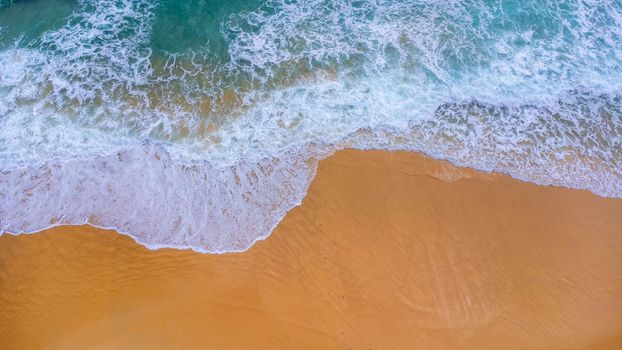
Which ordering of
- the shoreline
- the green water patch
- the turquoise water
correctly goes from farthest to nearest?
the green water patch → the turquoise water → the shoreline

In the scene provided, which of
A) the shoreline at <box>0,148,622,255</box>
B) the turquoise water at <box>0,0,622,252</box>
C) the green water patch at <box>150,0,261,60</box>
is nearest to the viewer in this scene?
the shoreline at <box>0,148,622,255</box>

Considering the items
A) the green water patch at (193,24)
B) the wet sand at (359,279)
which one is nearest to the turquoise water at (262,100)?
the green water patch at (193,24)

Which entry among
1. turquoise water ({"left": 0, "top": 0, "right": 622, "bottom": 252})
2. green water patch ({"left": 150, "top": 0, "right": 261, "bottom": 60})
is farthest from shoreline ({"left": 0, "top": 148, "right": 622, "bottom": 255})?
green water patch ({"left": 150, "top": 0, "right": 261, "bottom": 60})

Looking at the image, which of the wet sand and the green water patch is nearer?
the wet sand

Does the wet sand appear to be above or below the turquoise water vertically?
below

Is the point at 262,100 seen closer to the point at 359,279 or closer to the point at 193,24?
the point at 193,24

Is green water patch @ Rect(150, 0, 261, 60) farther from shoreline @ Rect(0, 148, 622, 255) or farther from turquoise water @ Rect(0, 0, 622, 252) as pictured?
shoreline @ Rect(0, 148, 622, 255)

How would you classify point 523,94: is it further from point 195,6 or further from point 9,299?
point 9,299

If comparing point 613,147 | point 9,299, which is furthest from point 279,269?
point 613,147
